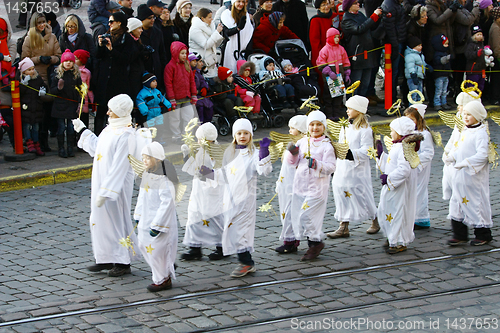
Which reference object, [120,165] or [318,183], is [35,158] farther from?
[318,183]

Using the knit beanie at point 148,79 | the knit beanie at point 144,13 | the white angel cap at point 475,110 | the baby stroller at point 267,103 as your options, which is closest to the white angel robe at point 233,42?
A: the baby stroller at point 267,103

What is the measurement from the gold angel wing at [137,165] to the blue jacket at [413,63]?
8.41m

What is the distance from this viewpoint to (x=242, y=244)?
24.4 ft

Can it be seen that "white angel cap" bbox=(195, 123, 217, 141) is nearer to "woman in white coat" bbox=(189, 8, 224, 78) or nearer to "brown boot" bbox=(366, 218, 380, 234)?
"brown boot" bbox=(366, 218, 380, 234)

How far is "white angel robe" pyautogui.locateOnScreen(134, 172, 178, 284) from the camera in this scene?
22.7 ft

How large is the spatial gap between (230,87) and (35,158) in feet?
11.6

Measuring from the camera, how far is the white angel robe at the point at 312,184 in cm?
784

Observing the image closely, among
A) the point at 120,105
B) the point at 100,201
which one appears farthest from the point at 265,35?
the point at 100,201

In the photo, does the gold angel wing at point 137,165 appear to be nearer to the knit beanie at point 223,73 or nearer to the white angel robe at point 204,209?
the white angel robe at point 204,209

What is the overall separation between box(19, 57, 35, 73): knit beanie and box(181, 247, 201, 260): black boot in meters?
5.04

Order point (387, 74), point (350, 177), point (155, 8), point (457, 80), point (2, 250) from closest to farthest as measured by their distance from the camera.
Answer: point (2, 250), point (350, 177), point (155, 8), point (387, 74), point (457, 80)

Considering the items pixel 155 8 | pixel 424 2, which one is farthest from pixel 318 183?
pixel 424 2

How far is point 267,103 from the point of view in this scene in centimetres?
1332

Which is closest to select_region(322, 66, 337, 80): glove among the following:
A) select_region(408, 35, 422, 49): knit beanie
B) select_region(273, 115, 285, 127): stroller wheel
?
select_region(273, 115, 285, 127): stroller wheel
